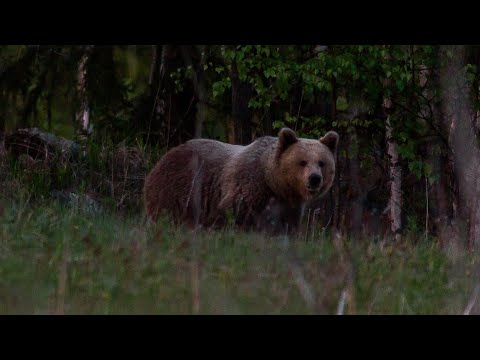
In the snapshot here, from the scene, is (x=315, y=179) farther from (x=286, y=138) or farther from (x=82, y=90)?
(x=82, y=90)

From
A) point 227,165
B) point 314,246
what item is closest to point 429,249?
point 314,246

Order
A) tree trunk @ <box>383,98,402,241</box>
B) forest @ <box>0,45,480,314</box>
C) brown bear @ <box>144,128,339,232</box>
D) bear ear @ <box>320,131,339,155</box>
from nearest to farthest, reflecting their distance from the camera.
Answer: forest @ <box>0,45,480,314</box>, brown bear @ <box>144,128,339,232</box>, bear ear @ <box>320,131,339,155</box>, tree trunk @ <box>383,98,402,241</box>

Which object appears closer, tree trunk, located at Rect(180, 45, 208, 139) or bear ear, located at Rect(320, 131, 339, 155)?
bear ear, located at Rect(320, 131, 339, 155)

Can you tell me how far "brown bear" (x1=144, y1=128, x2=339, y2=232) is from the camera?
11.2 metres

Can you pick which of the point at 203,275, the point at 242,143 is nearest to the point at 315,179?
the point at 203,275

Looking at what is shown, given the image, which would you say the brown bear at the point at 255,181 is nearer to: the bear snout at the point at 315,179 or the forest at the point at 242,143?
the bear snout at the point at 315,179

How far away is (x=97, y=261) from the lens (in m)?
6.67

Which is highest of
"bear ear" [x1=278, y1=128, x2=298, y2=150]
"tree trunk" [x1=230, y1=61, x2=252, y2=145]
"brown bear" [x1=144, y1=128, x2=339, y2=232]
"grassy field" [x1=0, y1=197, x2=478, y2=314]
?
"tree trunk" [x1=230, y1=61, x2=252, y2=145]

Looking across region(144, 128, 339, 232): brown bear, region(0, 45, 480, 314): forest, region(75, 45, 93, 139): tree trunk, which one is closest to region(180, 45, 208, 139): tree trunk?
region(0, 45, 480, 314): forest

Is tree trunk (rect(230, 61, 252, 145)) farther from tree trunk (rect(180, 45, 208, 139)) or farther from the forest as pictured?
tree trunk (rect(180, 45, 208, 139))

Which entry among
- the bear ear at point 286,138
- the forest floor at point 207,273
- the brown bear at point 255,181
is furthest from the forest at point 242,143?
the bear ear at point 286,138

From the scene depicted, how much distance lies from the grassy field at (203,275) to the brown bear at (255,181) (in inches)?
115

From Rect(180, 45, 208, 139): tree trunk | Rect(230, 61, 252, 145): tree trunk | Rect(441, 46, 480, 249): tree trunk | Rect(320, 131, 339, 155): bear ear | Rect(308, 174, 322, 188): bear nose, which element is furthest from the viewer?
Rect(180, 45, 208, 139): tree trunk

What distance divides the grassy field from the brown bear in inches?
115
